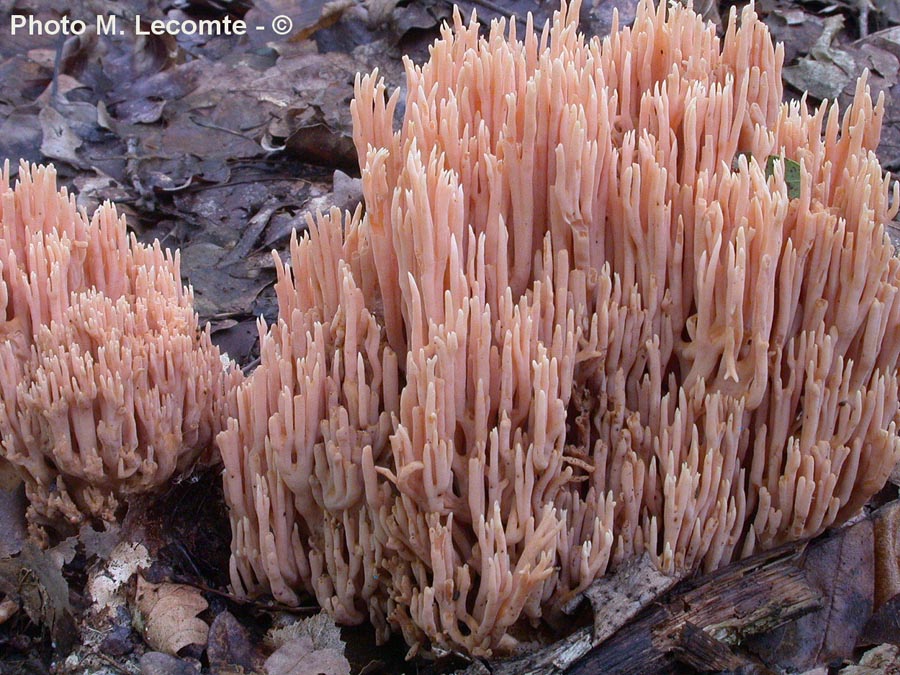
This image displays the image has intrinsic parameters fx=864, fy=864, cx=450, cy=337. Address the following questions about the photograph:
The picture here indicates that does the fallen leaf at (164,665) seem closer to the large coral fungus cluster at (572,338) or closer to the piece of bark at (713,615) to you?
the large coral fungus cluster at (572,338)

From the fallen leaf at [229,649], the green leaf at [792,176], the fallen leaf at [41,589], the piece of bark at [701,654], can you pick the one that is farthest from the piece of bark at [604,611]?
the fallen leaf at [41,589]

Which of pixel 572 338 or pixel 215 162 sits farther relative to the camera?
pixel 215 162

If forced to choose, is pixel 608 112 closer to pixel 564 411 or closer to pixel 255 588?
pixel 564 411

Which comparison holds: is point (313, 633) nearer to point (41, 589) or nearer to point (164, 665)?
point (164, 665)

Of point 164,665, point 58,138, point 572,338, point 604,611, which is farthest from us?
Result: point 58,138

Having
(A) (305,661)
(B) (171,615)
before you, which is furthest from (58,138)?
(A) (305,661)

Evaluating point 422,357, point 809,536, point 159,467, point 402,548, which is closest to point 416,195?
point 422,357

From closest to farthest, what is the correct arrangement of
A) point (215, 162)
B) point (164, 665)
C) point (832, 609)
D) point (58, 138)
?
point (164, 665)
point (832, 609)
point (215, 162)
point (58, 138)
